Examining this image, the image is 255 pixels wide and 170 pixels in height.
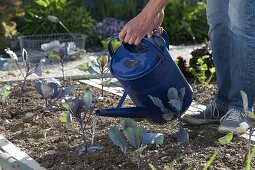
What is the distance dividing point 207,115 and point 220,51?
1.25ft

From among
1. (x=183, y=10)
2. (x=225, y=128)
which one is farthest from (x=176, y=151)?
(x=183, y=10)

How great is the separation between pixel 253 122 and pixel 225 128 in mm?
617

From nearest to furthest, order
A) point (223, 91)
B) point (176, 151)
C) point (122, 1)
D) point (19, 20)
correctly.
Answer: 1. point (176, 151)
2. point (223, 91)
3. point (19, 20)
4. point (122, 1)

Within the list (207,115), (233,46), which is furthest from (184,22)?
(233,46)

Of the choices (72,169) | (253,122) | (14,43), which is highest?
(253,122)

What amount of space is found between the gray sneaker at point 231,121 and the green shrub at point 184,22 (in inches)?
143

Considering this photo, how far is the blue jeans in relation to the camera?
11.5 ft

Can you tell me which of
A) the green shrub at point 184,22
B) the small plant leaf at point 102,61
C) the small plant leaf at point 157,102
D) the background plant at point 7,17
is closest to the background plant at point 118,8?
the green shrub at point 184,22

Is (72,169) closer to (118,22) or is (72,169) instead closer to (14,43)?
(14,43)

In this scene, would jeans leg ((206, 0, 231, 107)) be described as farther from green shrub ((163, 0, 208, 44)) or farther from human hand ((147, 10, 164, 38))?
green shrub ((163, 0, 208, 44))

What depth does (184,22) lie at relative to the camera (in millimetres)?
7305

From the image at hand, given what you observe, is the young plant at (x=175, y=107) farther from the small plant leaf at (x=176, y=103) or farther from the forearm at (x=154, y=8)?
the forearm at (x=154, y=8)

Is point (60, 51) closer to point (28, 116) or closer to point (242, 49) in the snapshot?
point (28, 116)

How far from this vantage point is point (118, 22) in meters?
7.55
